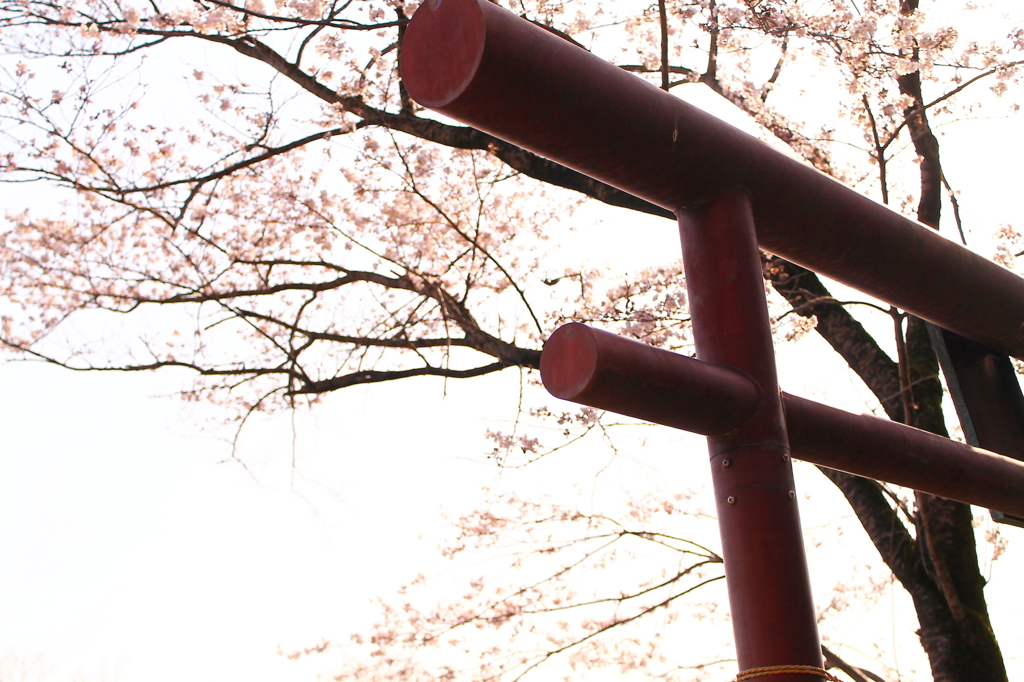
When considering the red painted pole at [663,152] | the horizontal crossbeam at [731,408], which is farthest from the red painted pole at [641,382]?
the red painted pole at [663,152]

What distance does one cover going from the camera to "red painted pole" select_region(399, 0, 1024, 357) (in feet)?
4.22

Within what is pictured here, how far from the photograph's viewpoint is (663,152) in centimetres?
152

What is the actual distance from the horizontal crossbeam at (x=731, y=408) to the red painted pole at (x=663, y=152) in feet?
1.18

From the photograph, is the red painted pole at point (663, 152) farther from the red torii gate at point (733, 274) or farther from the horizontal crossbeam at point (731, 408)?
the horizontal crossbeam at point (731, 408)

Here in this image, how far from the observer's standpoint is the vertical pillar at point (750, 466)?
1314 mm

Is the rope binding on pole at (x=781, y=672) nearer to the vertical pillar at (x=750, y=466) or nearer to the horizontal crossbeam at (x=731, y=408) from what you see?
the vertical pillar at (x=750, y=466)

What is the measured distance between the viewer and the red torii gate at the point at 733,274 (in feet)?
4.21

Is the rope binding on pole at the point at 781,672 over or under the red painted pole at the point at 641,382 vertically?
under

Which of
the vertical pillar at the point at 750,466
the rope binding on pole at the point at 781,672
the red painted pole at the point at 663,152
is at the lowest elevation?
the rope binding on pole at the point at 781,672

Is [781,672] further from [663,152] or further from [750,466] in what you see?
[663,152]

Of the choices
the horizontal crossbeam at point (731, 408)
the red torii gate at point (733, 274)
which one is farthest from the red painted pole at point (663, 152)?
the horizontal crossbeam at point (731, 408)

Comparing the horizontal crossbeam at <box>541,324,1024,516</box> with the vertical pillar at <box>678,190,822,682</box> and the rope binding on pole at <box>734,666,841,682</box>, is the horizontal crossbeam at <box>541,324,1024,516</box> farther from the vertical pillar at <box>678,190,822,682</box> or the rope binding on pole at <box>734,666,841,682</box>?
the rope binding on pole at <box>734,666,841,682</box>

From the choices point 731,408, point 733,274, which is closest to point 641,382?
point 731,408

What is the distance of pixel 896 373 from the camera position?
198 inches
